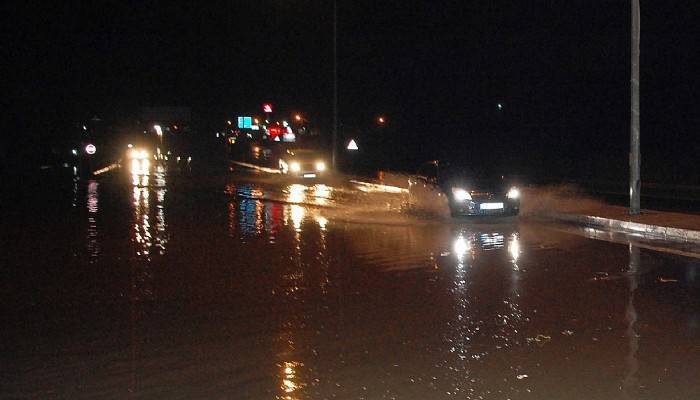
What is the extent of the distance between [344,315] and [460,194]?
36.9 feet

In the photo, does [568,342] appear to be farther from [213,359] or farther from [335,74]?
[335,74]

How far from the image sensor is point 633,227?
17.9 metres

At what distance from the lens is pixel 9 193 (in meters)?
30.5

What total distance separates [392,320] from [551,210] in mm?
13393

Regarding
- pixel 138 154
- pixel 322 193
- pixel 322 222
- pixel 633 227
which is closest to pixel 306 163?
pixel 322 193

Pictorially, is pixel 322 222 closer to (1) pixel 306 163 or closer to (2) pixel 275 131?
(1) pixel 306 163

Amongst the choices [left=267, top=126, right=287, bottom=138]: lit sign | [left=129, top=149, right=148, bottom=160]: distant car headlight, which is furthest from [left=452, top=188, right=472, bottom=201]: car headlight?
[left=267, top=126, right=287, bottom=138]: lit sign

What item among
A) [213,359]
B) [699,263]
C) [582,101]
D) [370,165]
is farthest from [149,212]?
[582,101]

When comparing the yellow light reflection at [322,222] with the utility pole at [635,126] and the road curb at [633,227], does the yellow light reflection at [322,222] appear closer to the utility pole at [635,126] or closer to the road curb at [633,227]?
the road curb at [633,227]

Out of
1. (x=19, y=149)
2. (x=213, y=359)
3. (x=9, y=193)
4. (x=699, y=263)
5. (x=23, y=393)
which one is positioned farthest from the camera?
(x=19, y=149)

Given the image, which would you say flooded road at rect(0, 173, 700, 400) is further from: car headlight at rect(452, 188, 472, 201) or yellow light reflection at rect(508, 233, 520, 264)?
car headlight at rect(452, 188, 472, 201)

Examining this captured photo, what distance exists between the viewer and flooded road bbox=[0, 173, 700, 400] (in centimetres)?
653

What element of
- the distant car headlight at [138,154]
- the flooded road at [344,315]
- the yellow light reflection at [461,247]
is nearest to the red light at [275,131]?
the distant car headlight at [138,154]

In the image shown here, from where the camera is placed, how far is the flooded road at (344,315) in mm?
6531
